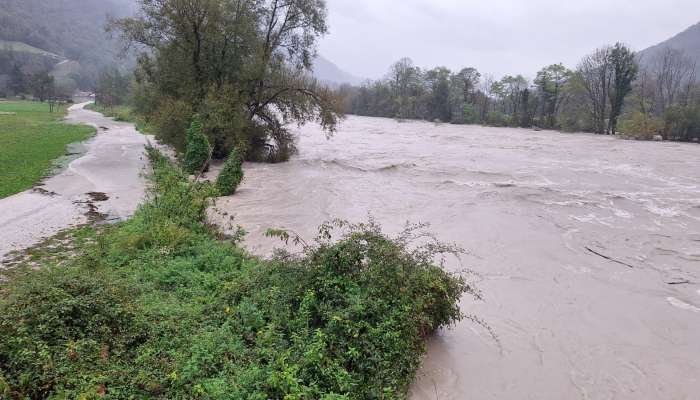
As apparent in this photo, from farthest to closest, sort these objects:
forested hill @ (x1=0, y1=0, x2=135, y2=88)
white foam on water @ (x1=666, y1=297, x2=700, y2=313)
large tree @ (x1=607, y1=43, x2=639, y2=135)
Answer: forested hill @ (x1=0, y1=0, x2=135, y2=88) < large tree @ (x1=607, y1=43, x2=639, y2=135) < white foam on water @ (x1=666, y1=297, x2=700, y2=313)

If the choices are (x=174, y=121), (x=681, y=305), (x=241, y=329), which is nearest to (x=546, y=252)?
(x=681, y=305)

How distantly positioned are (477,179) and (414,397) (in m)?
14.5

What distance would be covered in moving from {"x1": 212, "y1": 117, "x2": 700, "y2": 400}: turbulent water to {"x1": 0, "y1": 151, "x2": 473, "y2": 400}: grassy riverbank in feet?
2.94

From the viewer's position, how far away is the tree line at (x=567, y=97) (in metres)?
40.1

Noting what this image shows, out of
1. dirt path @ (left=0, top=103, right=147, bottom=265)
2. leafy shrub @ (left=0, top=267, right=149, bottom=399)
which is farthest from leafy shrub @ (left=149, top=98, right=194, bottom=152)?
leafy shrub @ (left=0, top=267, right=149, bottom=399)

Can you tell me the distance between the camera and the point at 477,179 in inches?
712

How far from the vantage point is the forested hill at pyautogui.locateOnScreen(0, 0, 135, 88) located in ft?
411


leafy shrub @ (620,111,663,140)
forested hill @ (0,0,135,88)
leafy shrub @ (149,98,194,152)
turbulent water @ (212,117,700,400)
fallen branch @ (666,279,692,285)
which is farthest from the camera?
forested hill @ (0,0,135,88)

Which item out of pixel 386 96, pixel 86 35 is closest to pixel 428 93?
pixel 386 96

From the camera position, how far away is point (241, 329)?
16.9 feet

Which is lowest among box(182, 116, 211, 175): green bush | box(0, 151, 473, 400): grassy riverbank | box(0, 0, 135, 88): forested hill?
box(0, 151, 473, 400): grassy riverbank

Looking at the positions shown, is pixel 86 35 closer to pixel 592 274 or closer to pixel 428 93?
pixel 428 93

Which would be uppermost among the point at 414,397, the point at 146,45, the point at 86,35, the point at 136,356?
the point at 86,35

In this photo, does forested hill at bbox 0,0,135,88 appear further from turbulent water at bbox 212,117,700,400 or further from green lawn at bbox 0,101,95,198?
turbulent water at bbox 212,117,700,400
